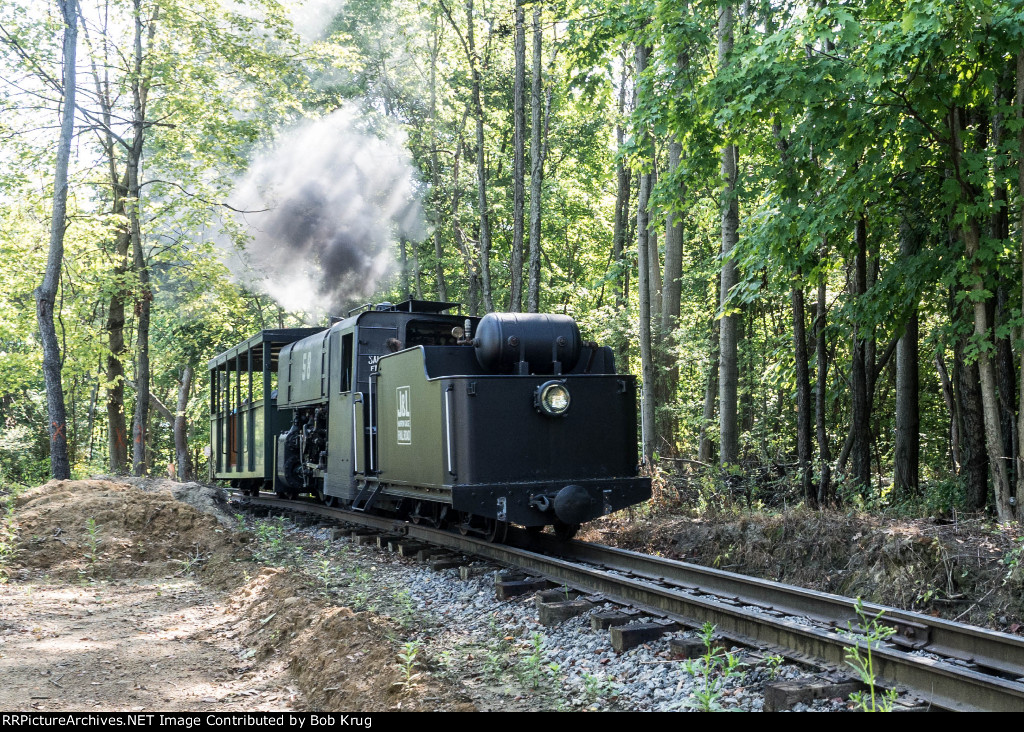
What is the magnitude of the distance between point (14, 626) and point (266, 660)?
2233 mm

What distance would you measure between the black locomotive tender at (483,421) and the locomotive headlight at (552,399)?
0.03 ft

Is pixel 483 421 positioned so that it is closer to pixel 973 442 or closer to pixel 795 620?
pixel 795 620

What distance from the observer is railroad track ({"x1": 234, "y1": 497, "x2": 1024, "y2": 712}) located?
4043mm

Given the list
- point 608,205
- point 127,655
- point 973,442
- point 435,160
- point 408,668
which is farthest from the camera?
point 608,205

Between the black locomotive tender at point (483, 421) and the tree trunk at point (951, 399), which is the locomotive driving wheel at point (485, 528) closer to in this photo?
the black locomotive tender at point (483, 421)

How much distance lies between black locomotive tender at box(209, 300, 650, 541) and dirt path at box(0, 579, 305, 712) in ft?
7.38

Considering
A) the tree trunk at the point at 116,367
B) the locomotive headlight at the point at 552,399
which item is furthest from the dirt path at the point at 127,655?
the tree trunk at the point at 116,367

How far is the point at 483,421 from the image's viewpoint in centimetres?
754

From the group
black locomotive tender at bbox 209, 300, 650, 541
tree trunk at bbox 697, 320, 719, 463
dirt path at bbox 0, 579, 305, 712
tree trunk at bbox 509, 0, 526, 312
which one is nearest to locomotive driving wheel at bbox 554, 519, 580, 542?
black locomotive tender at bbox 209, 300, 650, 541

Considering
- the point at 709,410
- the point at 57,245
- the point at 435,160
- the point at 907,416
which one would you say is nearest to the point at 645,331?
the point at 709,410

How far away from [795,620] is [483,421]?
308 cm

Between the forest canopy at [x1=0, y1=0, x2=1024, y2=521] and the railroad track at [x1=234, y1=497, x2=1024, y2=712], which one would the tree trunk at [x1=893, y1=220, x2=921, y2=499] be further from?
the railroad track at [x1=234, y1=497, x2=1024, y2=712]

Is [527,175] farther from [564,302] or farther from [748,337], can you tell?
[748,337]
